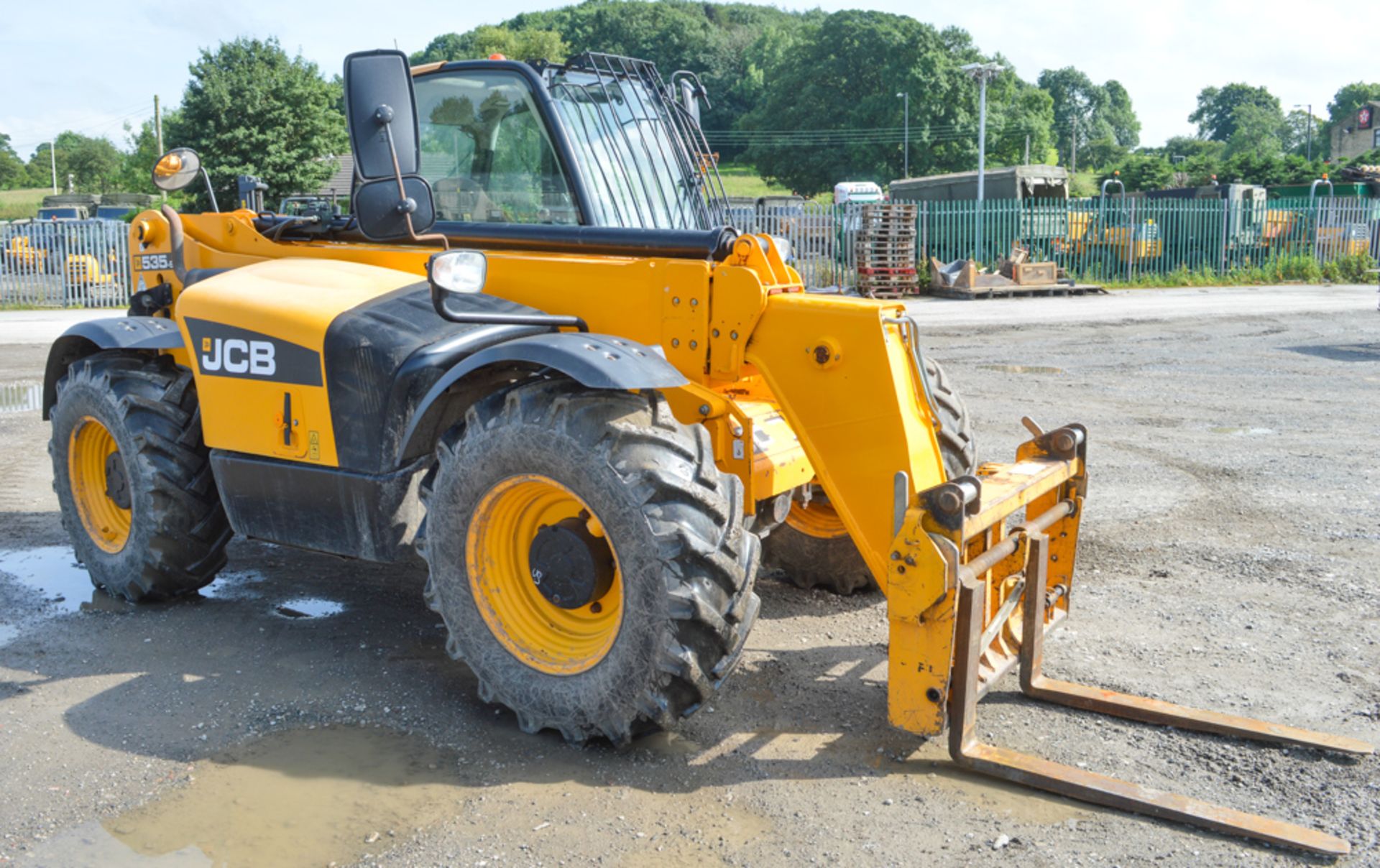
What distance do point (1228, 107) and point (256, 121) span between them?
419ft

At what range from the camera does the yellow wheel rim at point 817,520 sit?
5.64m

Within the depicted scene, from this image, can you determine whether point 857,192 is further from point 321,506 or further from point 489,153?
point 321,506

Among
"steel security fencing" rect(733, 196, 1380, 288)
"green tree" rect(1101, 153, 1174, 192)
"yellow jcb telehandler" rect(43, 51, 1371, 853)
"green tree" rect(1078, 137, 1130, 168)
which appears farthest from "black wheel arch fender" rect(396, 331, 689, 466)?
"green tree" rect(1078, 137, 1130, 168)

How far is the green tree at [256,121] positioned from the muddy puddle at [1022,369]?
29.2 meters

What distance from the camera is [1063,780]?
3697 millimetres

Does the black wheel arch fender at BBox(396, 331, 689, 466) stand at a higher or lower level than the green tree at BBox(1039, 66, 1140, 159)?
lower

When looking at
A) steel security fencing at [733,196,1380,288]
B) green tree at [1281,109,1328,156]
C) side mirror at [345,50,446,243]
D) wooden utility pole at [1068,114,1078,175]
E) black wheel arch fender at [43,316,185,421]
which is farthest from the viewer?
green tree at [1281,109,1328,156]

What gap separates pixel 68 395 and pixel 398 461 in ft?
7.56

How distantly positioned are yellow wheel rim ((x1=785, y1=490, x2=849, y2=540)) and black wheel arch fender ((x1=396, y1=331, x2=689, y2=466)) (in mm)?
1668

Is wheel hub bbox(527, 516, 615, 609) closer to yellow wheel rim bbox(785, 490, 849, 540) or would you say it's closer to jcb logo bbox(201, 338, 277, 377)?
jcb logo bbox(201, 338, 277, 377)

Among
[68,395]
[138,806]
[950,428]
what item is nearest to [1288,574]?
[950,428]

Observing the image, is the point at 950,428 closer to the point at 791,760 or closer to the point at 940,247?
the point at 791,760

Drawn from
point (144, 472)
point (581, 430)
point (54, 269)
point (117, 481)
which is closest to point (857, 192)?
point (54, 269)

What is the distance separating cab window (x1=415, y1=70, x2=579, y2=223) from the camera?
15.6 feet
